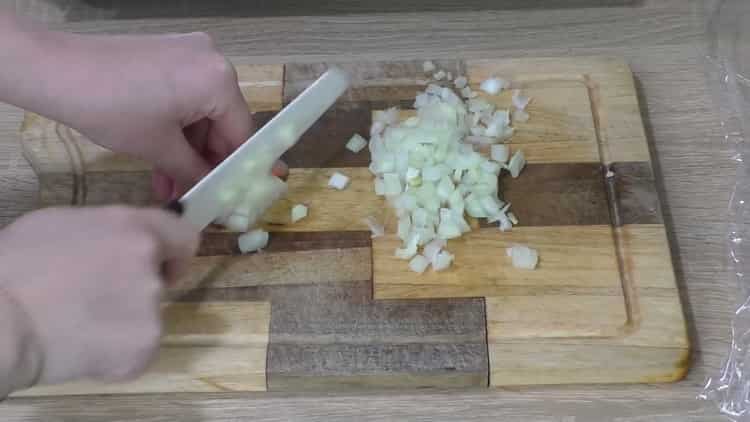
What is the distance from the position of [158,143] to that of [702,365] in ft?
2.40

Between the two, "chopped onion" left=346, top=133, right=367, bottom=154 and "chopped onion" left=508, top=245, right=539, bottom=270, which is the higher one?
"chopped onion" left=346, top=133, right=367, bottom=154

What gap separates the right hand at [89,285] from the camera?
718mm

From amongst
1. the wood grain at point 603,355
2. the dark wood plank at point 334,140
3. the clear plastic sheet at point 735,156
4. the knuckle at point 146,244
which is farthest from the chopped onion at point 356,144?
the clear plastic sheet at point 735,156

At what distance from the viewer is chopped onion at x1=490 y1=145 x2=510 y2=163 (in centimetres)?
113

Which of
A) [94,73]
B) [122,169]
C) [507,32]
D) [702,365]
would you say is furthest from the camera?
[507,32]

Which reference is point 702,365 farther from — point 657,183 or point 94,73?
point 94,73

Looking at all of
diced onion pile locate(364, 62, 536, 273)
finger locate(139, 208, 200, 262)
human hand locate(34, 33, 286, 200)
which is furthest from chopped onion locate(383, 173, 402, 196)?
finger locate(139, 208, 200, 262)

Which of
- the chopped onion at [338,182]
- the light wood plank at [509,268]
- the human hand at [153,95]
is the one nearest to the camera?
the human hand at [153,95]

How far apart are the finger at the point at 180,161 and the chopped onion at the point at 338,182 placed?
0.18 meters

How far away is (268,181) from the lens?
1087mm

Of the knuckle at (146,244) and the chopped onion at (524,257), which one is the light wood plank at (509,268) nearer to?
the chopped onion at (524,257)

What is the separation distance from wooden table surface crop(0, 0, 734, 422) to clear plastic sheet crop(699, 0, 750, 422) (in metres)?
0.01

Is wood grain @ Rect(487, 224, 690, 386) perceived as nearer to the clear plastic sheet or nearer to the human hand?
the clear plastic sheet

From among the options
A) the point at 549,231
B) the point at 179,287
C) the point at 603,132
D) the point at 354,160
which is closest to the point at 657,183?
the point at 603,132
